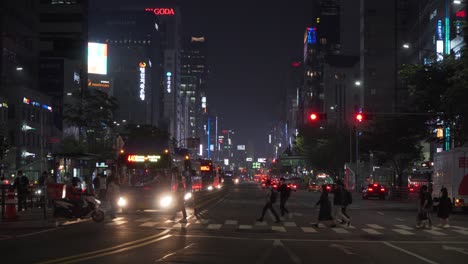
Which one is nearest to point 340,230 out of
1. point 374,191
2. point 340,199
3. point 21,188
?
point 340,199

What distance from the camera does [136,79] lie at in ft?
627

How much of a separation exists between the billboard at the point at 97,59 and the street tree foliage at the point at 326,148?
40.4 meters

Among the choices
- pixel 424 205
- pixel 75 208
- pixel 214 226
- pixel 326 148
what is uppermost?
pixel 326 148

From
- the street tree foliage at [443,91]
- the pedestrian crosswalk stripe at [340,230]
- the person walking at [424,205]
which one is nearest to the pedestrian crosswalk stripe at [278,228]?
the pedestrian crosswalk stripe at [340,230]

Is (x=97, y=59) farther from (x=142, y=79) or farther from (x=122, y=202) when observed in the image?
(x=122, y=202)

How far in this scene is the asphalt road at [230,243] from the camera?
51.1ft

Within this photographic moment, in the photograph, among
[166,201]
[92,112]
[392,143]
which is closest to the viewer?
[166,201]

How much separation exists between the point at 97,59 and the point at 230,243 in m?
117

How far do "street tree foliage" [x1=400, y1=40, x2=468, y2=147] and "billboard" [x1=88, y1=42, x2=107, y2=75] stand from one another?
9199 centimetres

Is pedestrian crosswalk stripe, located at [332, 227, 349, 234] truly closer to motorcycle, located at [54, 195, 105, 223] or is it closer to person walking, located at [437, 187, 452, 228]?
person walking, located at [437, 187, 452, 228]

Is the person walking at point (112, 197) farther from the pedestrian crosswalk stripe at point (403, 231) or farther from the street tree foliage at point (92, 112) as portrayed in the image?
the street tree foliage at point (92, 112)

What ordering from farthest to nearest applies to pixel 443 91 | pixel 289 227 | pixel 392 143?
pixel 392 143
pixel 443 91
pixel 289 227

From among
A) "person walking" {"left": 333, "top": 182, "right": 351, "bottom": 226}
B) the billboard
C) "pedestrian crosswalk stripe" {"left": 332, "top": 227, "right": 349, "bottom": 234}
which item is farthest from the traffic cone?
the billboard

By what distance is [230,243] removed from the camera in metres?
19.4
